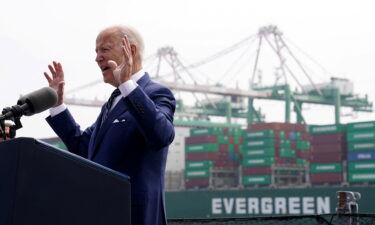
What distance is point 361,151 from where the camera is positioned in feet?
128

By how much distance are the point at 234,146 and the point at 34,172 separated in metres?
46.8

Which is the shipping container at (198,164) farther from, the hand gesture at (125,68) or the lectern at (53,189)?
the lectern at (53,189)

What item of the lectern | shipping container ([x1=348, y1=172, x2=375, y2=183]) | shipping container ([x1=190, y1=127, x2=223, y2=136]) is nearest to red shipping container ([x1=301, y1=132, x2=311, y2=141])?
shipping container ([x1=190, y1=127, x2=223, y2=136])

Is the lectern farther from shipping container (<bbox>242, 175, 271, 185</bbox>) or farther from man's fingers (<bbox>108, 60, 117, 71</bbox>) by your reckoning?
shipping container (<bbox>242, 175, 271, 185</bbox>)

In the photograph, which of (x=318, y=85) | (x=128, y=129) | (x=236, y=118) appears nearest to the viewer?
(x=128, y=129)

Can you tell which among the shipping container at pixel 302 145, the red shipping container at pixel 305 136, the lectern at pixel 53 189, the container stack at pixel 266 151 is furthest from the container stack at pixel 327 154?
the lectern at pixel 53 189

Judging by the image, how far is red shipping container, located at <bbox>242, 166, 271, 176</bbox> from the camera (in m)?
43.6

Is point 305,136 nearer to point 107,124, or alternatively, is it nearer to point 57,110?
point 57,110

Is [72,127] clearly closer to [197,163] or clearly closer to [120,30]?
[120,30]

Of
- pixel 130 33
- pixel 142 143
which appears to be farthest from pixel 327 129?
pixel 142 143

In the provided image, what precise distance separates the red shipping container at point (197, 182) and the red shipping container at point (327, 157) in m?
7.79

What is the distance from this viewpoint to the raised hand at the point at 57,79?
277cm

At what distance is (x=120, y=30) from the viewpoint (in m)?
2.46

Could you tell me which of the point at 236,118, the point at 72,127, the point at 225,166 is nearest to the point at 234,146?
the point at 225,166
